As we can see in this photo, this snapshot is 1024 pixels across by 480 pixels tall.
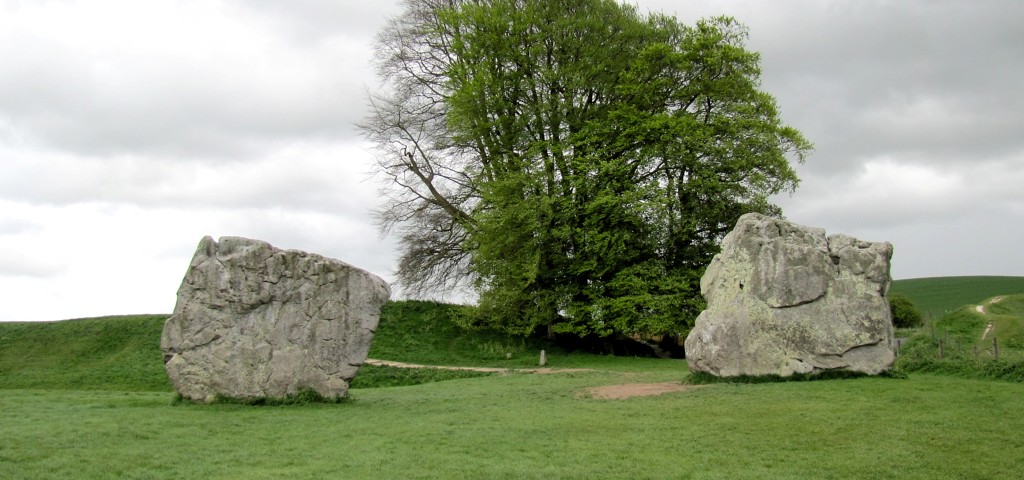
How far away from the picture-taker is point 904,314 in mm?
47344

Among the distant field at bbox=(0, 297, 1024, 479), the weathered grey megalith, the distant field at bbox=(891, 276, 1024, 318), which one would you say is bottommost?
the distant field at bbox=(0, 297, 1024, 479)

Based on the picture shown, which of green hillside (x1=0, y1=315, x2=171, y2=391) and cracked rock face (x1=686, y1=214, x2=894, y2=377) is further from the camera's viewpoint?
green hillside (x1=0, y1=315, x2=171, y2=391)

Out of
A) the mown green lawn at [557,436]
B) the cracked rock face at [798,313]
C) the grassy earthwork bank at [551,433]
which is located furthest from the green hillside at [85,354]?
the cracked rock face at [798,313]

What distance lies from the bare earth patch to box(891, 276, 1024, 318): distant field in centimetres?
3759

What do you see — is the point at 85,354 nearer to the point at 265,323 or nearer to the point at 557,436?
the point at 265,323

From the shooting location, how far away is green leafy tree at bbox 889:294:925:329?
47250 millimetres

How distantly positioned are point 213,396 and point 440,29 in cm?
2684

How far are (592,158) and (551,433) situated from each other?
2434 cm

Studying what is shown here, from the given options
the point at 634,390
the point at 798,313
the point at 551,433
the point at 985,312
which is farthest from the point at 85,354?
the point at 985,312

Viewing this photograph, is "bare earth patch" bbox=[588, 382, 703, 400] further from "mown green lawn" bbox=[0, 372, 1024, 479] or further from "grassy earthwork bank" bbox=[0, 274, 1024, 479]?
"mown green lawn" bbox=[0, 372, 1024, 479]

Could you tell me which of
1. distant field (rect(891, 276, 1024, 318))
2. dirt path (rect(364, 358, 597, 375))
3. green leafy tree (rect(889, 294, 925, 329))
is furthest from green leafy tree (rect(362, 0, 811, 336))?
distant field (rect(891, 276, 1024, 318))

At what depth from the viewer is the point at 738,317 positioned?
74.6 ft

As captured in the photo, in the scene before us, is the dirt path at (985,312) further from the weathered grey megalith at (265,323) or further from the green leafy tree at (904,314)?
the weathered grey megalith at (265,323)

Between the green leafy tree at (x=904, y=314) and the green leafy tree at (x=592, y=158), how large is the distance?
11788 mm
